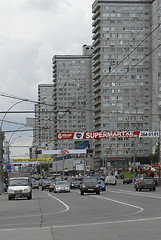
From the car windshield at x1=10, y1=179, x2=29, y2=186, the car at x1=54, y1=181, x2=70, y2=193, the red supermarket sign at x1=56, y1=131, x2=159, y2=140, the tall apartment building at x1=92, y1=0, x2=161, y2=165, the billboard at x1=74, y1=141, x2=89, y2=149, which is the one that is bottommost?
the car at x1=54, y1=181, x2=70, y2=193

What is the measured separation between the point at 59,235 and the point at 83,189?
32748 millimetres

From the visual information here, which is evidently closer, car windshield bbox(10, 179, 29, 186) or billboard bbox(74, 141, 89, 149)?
Answer: car windshield bbox(10, 179, 29, 186)

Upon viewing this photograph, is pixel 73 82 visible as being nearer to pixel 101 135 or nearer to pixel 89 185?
pixel 101 135

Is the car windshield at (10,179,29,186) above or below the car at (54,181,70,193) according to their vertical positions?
above

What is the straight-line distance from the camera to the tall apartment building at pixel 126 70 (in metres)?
144

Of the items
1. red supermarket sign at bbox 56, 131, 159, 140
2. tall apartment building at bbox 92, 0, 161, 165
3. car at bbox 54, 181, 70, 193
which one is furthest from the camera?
tall apartment building at bbox 92, 0, 161, 165

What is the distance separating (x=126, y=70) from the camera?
479 feet

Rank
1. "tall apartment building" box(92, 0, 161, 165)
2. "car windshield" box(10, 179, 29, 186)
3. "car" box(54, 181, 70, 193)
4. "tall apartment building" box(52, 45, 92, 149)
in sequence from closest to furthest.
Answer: "car windshield" box(10, 179, 29, 186) → "car" box(54, 181, 70, 193) → "tall apartment building" box(92, 0, 161, 165) → "tall apartment building" box(52, 45, 92, 149)

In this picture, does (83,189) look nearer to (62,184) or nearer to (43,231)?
(62,184)

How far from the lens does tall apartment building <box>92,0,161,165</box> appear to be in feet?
473

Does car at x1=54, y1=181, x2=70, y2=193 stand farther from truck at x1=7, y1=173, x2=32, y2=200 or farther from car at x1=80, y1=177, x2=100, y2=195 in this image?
truck at x1=7, y1=173, x2=32, y2=200

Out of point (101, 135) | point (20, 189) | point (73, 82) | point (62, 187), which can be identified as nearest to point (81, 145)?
point (101, 135)

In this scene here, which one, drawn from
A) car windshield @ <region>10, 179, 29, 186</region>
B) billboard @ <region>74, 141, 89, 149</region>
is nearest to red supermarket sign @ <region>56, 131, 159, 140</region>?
car windshield @ <region>10, 179, 29, 186</region>

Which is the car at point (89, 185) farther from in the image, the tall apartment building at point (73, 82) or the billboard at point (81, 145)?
the tall apartment building at point (73, 82)
